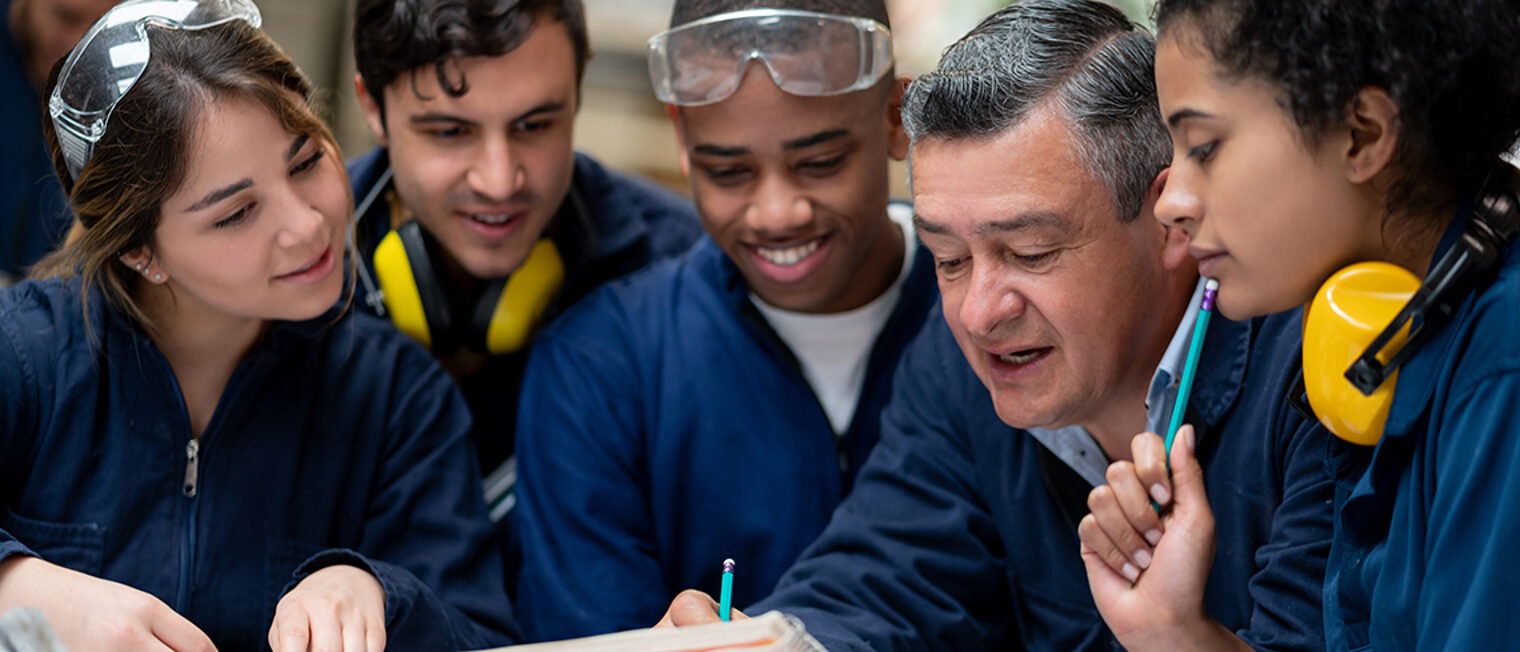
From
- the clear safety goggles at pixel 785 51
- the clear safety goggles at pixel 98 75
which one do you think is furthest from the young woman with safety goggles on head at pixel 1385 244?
the clear safety goggles at pixel 98 75

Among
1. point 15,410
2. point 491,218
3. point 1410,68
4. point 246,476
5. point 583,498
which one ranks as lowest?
point 583,498

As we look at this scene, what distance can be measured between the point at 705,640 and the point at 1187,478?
482 millimetres

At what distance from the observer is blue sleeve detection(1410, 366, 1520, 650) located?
3.11 feet

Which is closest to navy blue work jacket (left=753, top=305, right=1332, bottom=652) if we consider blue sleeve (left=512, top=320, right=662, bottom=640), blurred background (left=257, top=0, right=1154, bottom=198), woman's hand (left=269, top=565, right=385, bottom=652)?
blue sleeve (left=512, top=320, right=662, bottom=640)

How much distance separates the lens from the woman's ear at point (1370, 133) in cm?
102

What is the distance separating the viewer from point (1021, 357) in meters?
1.49

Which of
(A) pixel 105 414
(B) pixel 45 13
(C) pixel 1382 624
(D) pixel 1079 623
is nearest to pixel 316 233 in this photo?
(A) pixel 105 414

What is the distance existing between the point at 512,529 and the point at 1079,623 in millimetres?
837

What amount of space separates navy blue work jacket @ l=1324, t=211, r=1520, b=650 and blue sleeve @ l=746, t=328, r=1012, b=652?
1.88 feet

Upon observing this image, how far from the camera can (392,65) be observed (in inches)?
77.4

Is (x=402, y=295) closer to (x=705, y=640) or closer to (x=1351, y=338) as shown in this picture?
(x=705, y=640)

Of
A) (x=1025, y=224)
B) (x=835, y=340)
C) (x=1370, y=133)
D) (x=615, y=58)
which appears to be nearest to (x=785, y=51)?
(x=835, y=340)

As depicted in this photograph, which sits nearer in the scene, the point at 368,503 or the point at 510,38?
the point at 368,503

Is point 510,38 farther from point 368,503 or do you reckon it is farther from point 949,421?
point 949,421
